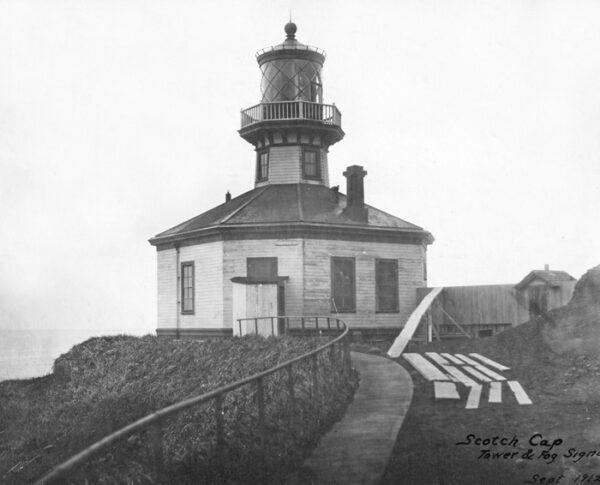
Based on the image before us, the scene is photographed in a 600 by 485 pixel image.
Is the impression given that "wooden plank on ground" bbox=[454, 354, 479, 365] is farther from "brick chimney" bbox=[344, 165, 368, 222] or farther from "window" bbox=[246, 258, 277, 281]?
"brick chimney" bbox=[344, 165, 368, 222]

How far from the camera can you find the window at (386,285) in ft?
89.3

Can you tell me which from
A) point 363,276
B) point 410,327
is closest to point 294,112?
point 363,276

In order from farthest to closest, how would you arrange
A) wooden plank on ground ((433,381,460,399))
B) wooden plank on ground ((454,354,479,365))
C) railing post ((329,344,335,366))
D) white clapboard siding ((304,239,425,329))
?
1. white clapboard siding ((304,239,425,329))
2. wooden plank on ground ((454,354,479,365))
3. railing post ((329,344,335,366))
4. wooden plank on ground ((433,381,460,399))

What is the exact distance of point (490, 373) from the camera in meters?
14.7

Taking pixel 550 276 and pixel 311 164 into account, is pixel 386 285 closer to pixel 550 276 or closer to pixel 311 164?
pixel 311 164

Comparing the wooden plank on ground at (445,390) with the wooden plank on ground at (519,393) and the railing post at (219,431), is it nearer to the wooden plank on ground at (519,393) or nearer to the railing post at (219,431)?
the wooden plank on ground at (519,393)

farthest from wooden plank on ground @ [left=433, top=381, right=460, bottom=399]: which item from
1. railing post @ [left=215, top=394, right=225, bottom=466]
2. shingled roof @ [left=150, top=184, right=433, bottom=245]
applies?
shingled roof @ [left=150, top=184, right=433, bottom=245]

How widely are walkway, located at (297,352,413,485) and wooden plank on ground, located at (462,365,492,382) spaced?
128 cm

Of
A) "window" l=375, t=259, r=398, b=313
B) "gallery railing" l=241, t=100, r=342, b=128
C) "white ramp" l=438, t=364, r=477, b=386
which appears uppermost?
"gallery railing" l=241, t=100, r=342, b=128

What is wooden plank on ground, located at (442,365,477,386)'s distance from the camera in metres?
13.5

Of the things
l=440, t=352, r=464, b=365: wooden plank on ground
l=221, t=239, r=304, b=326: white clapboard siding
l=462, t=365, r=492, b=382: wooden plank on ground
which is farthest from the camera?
l=221, t=239, r=304, b=326: white clapboard siding

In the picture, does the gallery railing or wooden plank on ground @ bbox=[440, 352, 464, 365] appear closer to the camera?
wooden plank on ground @ bbox=[440, 352, 464, 365]

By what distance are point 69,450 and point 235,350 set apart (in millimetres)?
6260

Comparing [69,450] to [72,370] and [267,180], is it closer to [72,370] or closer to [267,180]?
[72,370]
